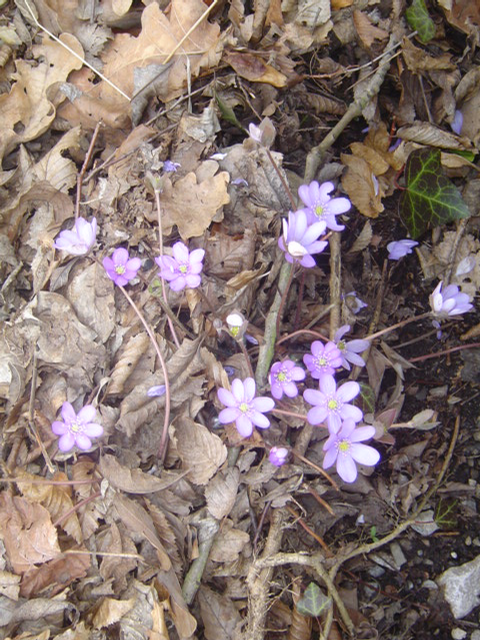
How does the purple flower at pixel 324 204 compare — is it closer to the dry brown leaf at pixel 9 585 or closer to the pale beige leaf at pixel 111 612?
the pale beige leaf at pixel 111 612

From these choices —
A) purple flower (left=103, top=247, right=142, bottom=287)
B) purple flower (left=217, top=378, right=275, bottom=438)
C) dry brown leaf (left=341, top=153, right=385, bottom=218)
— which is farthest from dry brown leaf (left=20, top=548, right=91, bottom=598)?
dry brown leaf (left=341, top=153, right=385, bottom=218)

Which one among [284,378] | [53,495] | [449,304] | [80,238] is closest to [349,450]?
[284,378]

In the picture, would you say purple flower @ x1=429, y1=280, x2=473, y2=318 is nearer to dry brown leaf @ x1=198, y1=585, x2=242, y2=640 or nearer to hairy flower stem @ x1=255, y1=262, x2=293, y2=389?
hairy flower stem @ x1=255, y1=262, x2=293, y2=389

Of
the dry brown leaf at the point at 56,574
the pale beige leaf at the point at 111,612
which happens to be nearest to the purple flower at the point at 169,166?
the dry brown leaf at the point at 56,574

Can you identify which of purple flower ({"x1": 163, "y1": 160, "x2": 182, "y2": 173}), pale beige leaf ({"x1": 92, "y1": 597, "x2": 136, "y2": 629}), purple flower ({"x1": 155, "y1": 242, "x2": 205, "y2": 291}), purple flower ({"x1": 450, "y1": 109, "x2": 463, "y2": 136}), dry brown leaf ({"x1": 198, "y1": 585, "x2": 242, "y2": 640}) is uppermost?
purple flower ({"x1": 163, "y1": 160, "x2": 182, "y2": 173})

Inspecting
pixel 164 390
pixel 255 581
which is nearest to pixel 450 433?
pixel 255 581
